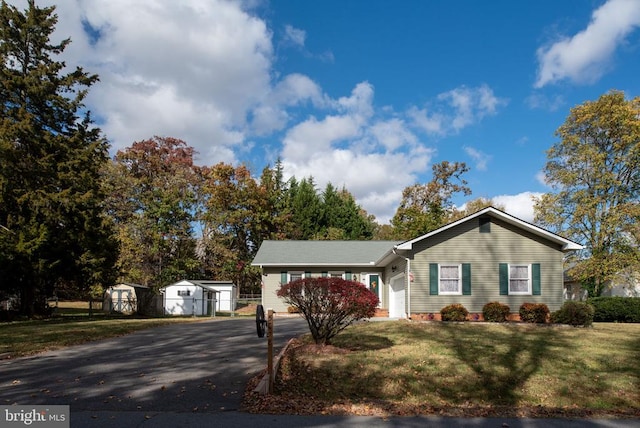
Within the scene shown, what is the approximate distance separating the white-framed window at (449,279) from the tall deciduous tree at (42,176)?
1655 centimetres

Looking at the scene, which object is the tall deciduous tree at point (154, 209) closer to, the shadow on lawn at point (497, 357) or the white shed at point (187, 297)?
the white shed at point (187, 297)

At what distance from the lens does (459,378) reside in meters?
8.05

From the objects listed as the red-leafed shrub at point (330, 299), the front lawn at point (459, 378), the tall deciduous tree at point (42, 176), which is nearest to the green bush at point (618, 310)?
the front lawn at point (459, 378)

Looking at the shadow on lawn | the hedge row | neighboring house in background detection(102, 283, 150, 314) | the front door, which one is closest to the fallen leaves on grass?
the shadow on lawn

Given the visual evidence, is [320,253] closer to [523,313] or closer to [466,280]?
[466,280]

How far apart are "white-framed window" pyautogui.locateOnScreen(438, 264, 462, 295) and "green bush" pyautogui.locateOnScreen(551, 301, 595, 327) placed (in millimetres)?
3724

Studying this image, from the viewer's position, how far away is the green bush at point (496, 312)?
57.9 feet

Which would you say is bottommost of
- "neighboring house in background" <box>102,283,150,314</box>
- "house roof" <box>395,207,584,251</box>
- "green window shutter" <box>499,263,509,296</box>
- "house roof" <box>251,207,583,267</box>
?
"neighboring house in background" <box>102,283,150,314</box>

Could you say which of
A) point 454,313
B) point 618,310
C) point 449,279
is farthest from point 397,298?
point 618,310

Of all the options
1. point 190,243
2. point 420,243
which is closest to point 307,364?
point 420,243

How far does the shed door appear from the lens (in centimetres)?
2080

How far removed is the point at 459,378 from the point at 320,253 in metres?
19.8

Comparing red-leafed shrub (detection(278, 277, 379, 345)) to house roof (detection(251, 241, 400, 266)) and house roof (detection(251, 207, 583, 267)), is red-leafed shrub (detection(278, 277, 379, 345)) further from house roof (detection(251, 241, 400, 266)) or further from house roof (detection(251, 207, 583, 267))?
house roof (detection(251, 241, 400, 266))

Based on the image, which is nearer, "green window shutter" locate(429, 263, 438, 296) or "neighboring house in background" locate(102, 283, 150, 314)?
"green window shutter" locate(429, 263, 438, 296)
